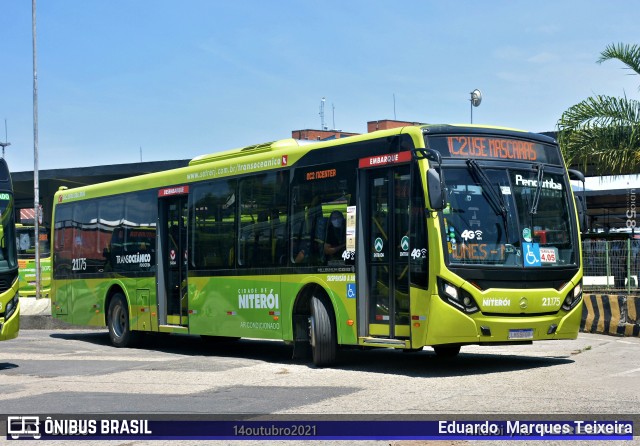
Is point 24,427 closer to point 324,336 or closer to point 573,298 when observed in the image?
point 324,336

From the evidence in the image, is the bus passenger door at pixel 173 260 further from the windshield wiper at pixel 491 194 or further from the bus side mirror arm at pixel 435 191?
the bus side mirror arm at pixel 435 191

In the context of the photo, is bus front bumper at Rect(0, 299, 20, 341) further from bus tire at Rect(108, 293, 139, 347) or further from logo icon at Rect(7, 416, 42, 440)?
logo icon at Rect(7, 416, 42, 440)

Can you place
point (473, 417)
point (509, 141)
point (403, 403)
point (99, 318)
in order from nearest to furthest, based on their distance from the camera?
point (473, 417)
point (403, 403)
point (509, 141)
point (99, 318)

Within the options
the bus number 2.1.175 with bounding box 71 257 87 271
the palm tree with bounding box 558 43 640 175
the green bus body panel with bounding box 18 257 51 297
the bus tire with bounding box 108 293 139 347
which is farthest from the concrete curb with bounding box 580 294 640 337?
the green bus body panel with bounding box 18 257 51 297

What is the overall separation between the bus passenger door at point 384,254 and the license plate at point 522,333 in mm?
1334

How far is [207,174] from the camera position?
57.3 feet

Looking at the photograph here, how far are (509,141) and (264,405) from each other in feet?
17.6

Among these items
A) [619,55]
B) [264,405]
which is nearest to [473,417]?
[264,405]

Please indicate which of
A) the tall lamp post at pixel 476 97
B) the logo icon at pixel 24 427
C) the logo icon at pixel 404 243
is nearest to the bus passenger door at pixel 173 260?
the logo icon at pixel 404 243

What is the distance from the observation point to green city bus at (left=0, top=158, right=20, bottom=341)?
15.5 metres

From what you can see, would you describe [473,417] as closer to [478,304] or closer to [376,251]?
[478,304]

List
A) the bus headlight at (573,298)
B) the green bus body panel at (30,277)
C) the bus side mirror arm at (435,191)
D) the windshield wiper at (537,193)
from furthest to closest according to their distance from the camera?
the green bus body panel at (30,277) → the bus headlight at (573,298) → the windshield wiper at (537,193) → the bus side mirror arm at (435,191)

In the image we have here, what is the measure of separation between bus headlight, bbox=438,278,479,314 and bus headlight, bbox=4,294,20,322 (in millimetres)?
6973

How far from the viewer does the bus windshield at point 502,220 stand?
12.8 meters
